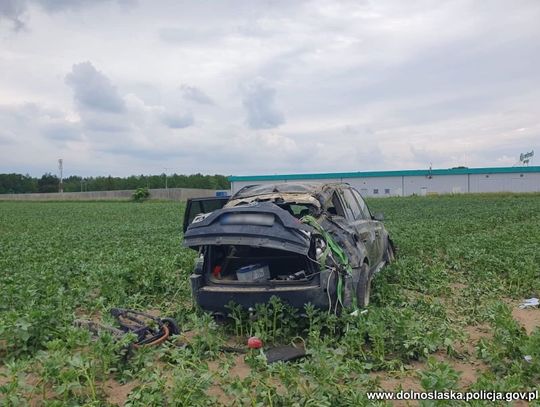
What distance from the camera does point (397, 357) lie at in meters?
4.77

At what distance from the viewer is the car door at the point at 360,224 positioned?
6.70 m

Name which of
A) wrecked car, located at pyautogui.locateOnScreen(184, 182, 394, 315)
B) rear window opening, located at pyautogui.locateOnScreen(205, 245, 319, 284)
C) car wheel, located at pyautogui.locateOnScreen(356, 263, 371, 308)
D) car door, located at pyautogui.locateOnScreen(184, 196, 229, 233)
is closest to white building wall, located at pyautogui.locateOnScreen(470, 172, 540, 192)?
wrecked car, located at pyautogui.locateOnScreen(184, 182, 394, 315)

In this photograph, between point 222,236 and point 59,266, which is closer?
point 222,236

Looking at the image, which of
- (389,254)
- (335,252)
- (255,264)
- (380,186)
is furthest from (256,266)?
(380,186)

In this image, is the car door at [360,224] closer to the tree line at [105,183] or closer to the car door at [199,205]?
the car door at [199,205]

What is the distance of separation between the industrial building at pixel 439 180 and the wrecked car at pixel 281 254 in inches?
2060

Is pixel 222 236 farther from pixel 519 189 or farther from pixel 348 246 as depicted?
pixel 519 189

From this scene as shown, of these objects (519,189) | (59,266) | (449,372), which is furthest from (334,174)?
(449,372)

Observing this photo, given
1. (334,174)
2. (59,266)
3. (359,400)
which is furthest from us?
(334,174)

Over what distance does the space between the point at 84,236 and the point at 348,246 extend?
46.8 ft

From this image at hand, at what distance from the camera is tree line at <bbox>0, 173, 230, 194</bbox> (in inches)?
4491

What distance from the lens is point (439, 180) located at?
63594mm

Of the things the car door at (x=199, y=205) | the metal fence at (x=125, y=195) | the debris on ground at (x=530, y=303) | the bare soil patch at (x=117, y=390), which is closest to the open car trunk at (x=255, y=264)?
the car door at (x=199, y=205)

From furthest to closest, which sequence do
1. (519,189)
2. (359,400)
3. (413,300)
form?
1. (519,189)
2. (413,300)
3. (359,400)
